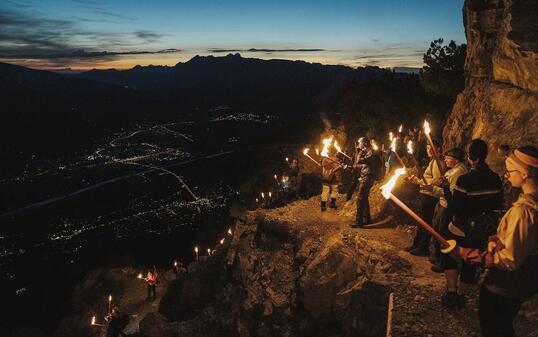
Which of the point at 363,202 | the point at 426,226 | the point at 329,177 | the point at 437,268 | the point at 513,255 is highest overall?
the point at 426,226

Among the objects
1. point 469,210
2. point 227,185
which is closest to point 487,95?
point 469,210

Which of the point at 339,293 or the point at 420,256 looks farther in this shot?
the point at 339,293

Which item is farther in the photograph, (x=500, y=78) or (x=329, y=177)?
(x=329, y=177)

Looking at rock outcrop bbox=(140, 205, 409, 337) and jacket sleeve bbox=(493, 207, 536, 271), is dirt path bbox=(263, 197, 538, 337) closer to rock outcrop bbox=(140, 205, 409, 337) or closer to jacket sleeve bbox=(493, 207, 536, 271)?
rock outcrop bbox=(140, 205, 409, 337)

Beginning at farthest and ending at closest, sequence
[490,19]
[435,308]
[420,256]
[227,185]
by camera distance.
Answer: [227,185], [490,19], [420,256], [435,308]

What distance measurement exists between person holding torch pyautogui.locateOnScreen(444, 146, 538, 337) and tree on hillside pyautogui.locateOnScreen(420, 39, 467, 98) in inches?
834

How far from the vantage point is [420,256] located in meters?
8.07

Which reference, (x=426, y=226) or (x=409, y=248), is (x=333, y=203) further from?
(x=426, y=226)

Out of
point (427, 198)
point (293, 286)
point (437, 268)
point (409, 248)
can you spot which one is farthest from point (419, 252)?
point (293, 286)

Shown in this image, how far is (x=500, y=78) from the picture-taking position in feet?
31.0

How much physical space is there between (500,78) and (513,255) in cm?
810

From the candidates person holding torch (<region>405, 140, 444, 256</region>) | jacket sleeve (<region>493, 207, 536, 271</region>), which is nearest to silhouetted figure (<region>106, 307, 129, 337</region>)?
person holding torch (<region>405, 140, 444, 256</region>)

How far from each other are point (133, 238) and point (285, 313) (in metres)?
55.1

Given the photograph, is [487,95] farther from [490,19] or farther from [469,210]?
[469,210]
